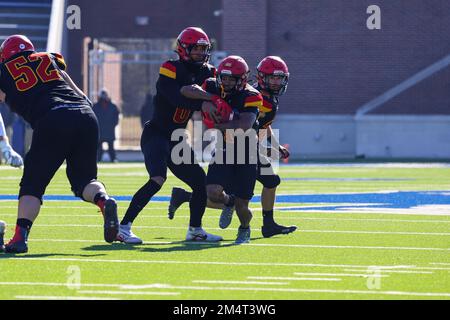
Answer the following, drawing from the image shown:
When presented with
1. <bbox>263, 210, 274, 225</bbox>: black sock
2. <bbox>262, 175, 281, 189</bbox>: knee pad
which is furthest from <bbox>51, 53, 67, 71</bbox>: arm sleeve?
<bbox>263, 210, 274, 225</bbox>: black sock

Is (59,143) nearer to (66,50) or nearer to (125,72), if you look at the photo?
(66,50)

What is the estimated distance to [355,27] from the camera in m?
33.8

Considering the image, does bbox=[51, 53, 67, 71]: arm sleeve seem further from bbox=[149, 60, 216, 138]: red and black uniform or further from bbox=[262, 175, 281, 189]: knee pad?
bbox=[262, 175, 281, 189]: knee pad

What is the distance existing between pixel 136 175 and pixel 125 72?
138ft

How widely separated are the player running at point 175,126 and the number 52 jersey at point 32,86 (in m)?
0.84

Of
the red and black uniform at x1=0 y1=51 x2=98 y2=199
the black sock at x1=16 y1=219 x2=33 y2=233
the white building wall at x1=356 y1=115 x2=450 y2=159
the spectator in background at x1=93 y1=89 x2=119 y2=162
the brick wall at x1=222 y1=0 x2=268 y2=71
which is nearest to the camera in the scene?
the black sock at x1=16 y1=219 x2=33 y2=233

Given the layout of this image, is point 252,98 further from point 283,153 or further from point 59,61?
point 59,61

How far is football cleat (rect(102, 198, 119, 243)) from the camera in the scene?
9.62 m

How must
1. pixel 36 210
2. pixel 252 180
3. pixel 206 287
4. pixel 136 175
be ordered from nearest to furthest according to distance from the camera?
1. pixel 206 287
2. pixel 36 210
3. pixel 252 180
4. pixel 136 175

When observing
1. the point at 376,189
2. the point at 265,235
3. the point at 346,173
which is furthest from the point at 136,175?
the point at 265,235

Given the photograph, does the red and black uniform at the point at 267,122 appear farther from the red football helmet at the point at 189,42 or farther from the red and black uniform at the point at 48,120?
the red and black uniform at the point at 48,120

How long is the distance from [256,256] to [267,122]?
2.11m

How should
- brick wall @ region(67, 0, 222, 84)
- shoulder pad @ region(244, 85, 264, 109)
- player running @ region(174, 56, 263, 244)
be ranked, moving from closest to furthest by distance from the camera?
player running @ region(174, 56, 263, 244)
shoulder pad @ region(244, 85, 264, 109)
brick wall @ region(67, 0, 222, 84)

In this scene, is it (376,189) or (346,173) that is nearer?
(376,189)
